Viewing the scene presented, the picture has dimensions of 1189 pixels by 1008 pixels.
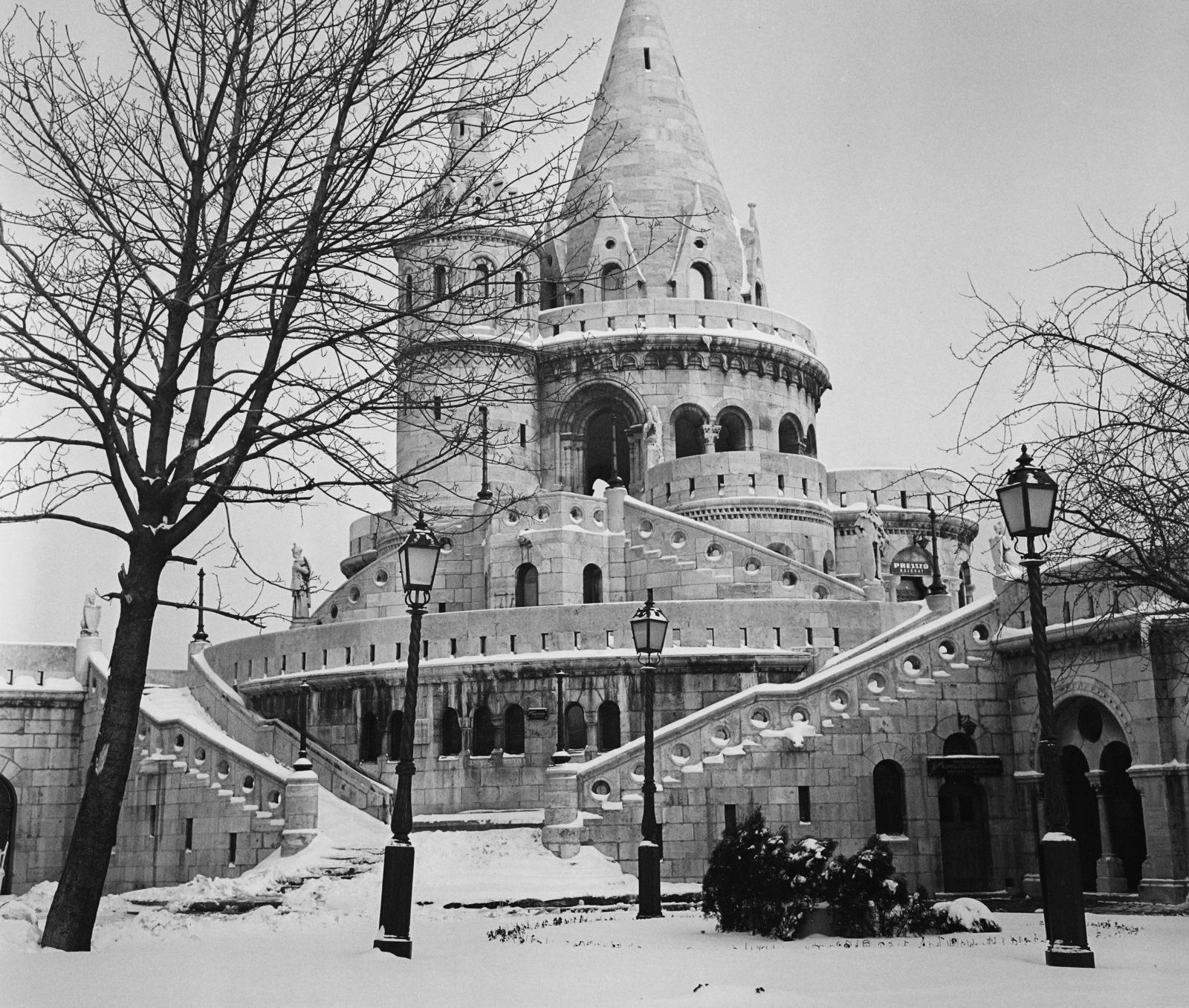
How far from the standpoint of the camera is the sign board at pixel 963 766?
887 inches

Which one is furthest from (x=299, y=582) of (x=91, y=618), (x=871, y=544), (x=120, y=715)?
(x=120, y=715)

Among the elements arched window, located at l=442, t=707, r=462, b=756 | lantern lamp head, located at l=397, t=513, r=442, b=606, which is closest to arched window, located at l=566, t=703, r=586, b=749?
arched window, located at l=442, t=707, r=462, b=756

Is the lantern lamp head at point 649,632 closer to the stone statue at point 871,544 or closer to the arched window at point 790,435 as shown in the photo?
the stone statue at point 871,544

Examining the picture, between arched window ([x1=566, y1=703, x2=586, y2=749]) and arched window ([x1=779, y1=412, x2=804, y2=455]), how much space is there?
15702 millimetres

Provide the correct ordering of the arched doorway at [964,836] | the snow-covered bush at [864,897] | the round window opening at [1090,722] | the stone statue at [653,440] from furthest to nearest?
the stone statue at [653,440]
the arched doorway at [964,836]
the round window opening at [1090,722]
the snow-covered bush at [864,897]

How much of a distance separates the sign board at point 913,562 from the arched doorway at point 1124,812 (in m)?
20.6

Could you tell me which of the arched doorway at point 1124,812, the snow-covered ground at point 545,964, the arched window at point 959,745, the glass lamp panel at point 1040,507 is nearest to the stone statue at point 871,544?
the arched window at point 959,745

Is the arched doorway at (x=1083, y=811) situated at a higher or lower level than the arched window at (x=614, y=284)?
lower

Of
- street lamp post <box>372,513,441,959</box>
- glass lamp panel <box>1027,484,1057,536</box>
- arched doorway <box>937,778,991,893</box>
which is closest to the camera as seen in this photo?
glass lamp panel <box>1027,484,1057,536</box>

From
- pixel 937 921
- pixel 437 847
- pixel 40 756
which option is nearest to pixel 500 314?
pixel 937 921

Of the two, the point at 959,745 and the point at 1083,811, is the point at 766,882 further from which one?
the point at 959,745

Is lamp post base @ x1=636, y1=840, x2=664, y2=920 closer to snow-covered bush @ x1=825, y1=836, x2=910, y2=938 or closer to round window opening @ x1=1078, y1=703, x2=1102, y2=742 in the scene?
snow-covered bush @ x1=825, y1=836, x2=910, y2=938

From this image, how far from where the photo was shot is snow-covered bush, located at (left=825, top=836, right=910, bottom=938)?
13.0 m

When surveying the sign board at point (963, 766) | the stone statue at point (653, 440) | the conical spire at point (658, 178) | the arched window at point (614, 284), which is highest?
the conical spire at point (658, 178)
